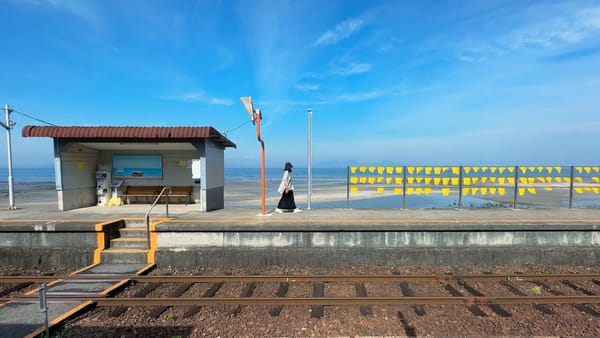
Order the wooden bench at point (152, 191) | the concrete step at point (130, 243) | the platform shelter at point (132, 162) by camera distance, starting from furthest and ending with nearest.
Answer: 1. the wooden bench at point (152, 191)
2. the platform shelter at point (132, 162)
3. the concrete step at point (130, 243)

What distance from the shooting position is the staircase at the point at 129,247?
258 inches

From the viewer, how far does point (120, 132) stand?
347 inches

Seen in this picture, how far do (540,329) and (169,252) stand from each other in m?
7.32

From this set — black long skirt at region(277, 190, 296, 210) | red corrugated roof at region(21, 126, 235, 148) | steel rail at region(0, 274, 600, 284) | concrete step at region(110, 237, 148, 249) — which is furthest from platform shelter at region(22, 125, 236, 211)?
steel rail at region(0, 274, 600, 284)

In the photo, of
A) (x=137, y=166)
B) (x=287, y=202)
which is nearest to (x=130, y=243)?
(x=287, y=202)

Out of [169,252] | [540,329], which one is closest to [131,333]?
[169,252]

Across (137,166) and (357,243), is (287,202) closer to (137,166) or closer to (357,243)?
(357,243)

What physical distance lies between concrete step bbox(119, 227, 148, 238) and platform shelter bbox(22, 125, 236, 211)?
2.18 metres

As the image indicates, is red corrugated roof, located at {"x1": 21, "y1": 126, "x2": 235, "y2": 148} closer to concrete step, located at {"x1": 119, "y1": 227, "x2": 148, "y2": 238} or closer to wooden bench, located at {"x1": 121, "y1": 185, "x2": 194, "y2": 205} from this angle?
wooden bench, located at {"x1": 121, "y1": 185, "x2": 194, "y2": 205}

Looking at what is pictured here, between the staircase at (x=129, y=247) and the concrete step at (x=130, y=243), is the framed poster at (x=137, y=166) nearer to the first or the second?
the staircase at (x=129, y=247)

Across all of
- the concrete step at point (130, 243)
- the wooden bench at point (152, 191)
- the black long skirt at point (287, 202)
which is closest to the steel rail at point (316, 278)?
the concrete step at point (130, 243)

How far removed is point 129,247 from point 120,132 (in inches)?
162

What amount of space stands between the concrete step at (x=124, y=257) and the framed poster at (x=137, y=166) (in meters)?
4.89

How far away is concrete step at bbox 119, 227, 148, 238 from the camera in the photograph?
7188 mm
